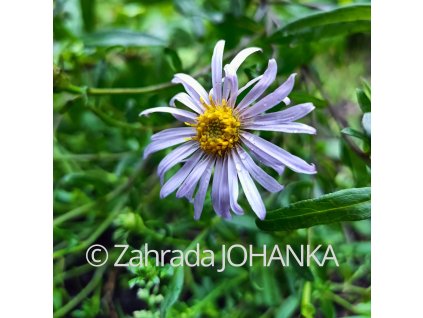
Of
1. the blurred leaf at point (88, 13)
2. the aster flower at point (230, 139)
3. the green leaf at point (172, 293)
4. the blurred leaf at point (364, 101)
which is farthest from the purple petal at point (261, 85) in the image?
the blurred leaf at point (88, 13)

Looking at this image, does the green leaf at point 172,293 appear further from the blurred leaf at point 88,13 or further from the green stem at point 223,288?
the blurred leaf at point 88,13

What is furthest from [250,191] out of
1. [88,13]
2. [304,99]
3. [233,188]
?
[88,13]

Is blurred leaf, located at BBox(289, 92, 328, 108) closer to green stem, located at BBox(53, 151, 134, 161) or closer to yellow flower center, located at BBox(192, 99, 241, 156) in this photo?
yellow flower center, located at BBox(192, 99, 241, 156)

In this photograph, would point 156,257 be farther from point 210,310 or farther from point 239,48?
point 239,48

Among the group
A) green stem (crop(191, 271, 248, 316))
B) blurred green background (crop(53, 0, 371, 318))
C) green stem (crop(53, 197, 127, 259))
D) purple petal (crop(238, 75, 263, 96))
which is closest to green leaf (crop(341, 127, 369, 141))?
blurred green background (crop(53, 0, 371, 318))

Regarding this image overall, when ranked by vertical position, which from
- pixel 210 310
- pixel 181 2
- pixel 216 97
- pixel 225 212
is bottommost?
pixel 210 310

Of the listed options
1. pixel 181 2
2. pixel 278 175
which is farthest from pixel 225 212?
pixel 181 2
